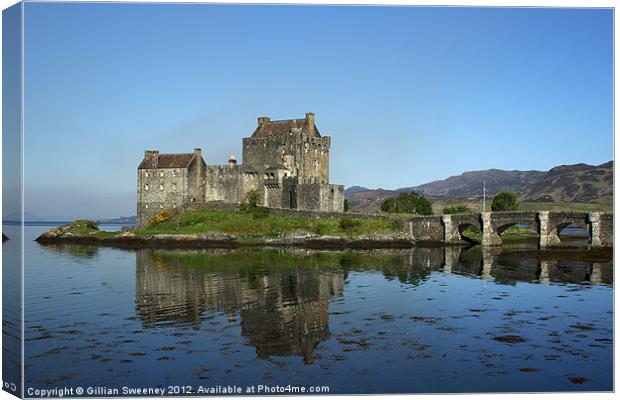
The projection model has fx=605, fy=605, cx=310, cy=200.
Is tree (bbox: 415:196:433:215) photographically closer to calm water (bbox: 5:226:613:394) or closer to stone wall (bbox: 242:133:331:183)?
stone wall (bbox: 242:133:331:183)

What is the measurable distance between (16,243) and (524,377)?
410 inches

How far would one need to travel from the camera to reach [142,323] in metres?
18.7

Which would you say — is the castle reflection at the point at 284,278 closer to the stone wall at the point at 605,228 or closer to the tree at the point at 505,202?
the stone wall at the point at 605,228

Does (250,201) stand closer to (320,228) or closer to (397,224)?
(320,228)

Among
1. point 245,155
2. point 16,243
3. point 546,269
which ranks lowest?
point 546,269

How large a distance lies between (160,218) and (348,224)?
1956 cm

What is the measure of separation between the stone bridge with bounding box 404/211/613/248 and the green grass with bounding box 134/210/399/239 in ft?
10.8

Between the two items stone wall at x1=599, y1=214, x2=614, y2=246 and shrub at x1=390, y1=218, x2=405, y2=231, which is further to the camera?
shrub at x1=390, y1=218, x2=405, y2=231

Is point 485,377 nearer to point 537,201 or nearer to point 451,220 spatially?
point 451,220

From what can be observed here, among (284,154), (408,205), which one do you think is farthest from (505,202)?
(284,154)

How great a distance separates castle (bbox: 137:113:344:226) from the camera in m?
64.0

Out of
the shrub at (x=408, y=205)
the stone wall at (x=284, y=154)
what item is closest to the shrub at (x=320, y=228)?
the stone wall at (x=284, y=154)

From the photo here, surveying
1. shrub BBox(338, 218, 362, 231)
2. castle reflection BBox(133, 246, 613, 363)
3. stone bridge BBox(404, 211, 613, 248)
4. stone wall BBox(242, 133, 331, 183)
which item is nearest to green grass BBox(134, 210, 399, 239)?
shrub BBox(338, 218, 362, 231)

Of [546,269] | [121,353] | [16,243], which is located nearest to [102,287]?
[121,353]
